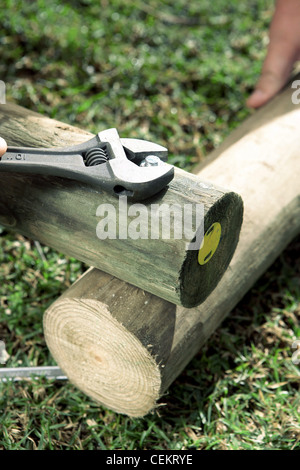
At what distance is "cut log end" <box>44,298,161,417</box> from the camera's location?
1918 mm

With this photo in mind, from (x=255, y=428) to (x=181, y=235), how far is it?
1012 mm

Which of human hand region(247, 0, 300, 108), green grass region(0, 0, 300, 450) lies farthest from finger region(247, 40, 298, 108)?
green grass region(0, 0, 300, 450)

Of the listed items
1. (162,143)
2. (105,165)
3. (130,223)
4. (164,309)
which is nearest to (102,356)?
(164,309)

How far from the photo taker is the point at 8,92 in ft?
11.7

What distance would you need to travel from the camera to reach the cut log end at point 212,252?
173 cm

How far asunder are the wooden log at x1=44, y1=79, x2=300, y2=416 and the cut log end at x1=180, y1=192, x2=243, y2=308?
0.18 metres

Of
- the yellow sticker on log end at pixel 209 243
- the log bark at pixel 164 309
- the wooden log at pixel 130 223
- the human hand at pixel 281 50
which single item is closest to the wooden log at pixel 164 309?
the log bark at pixel 164 309

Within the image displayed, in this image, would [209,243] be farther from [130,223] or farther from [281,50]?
[281,50]

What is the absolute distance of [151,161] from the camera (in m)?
1.77

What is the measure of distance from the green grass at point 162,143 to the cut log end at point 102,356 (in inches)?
6.1

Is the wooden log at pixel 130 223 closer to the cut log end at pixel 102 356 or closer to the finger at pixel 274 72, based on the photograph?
the cut log end at pixel 102 356

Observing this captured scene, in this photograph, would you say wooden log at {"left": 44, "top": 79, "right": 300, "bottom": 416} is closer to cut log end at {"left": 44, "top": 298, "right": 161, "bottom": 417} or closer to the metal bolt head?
cut log end at {"left": 44, "top": 298, "right": 161, "bottom": 417}

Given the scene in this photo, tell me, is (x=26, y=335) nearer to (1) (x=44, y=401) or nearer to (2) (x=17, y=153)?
(1) (x=44, y=401)
